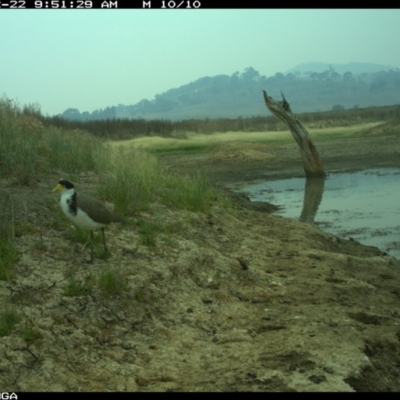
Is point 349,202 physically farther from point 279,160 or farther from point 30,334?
point 279,160

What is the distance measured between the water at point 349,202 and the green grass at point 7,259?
6466 millimetres

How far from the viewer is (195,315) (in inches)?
277

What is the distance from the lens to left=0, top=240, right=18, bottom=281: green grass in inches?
263

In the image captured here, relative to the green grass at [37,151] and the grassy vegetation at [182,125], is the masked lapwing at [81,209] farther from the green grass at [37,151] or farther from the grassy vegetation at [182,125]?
the grassy vegetation at [182,125]

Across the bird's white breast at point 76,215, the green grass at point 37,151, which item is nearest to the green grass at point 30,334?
the bird's white breast at point 76,215

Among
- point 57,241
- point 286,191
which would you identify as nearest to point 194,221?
point 57,241

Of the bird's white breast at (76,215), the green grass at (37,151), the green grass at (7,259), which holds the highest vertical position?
the green grass at (37,151)

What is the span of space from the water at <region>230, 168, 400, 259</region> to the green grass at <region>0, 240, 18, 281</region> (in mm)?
6466

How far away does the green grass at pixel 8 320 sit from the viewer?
573 centimetres

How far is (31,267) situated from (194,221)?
13.5 ft

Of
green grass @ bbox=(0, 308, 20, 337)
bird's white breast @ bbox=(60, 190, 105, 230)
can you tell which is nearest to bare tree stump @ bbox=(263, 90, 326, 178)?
bird's white breast @ bbox=(60, 190, 105, 230)

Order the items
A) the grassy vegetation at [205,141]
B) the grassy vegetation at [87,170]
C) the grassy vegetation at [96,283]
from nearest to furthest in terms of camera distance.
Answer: the grassy vegetation at [96,283] → the grassy vegetation at [87,170] → the grassy vegetation at [205,141]

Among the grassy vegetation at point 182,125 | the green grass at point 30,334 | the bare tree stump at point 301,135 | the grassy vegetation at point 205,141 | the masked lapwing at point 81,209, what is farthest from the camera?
the grassy vegetation at point 182,125
